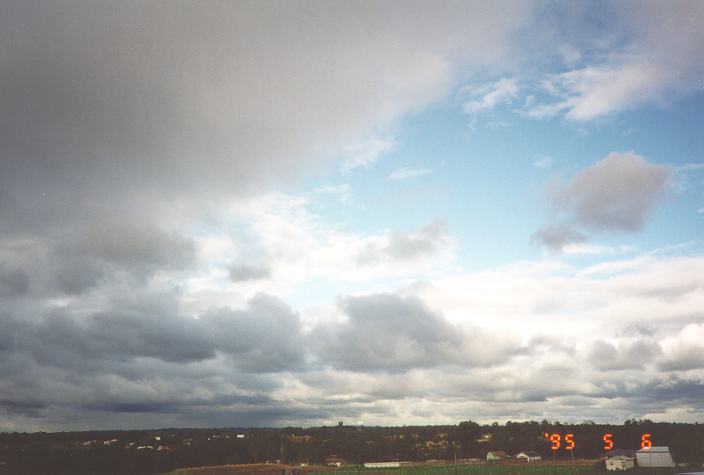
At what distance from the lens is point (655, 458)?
111250mm

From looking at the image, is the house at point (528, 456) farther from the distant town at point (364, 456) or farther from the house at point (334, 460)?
the house at point (334, 460)

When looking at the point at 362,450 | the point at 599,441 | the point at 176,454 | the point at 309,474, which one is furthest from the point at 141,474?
the point at 599,441

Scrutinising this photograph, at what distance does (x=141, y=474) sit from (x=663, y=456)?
98304 mm

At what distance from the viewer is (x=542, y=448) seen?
7101 inches

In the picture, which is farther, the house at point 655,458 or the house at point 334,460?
the house at point 334,460

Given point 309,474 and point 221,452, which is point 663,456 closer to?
point 309,474

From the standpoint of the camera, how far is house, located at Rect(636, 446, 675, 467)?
109088 millimetres

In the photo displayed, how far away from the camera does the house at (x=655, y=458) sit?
109 meters

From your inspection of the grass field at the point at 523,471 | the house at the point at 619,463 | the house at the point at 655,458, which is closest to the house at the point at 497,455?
the grass field at the point at 523,471

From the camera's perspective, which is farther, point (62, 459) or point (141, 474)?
point (62, 459)

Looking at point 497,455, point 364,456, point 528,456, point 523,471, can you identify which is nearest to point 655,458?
point 523,471

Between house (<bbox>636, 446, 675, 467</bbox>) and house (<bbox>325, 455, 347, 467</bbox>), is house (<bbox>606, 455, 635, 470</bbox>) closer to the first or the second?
house (<bbox>636, 446, 675, 467</bbox>)

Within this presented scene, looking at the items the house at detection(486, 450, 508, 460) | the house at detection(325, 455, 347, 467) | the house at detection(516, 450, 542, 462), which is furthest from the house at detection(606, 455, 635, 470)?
the house at detection(325, 455, 347, 467)

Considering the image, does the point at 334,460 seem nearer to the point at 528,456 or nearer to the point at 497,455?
the point at 497,455
